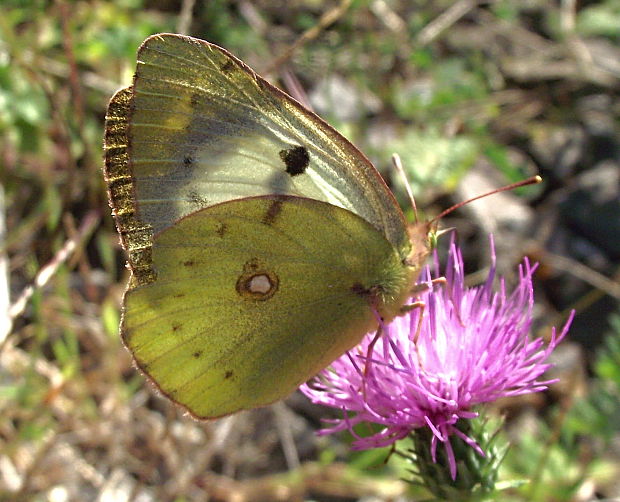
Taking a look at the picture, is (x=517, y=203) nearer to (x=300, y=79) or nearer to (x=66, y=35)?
(x=300, y=79)

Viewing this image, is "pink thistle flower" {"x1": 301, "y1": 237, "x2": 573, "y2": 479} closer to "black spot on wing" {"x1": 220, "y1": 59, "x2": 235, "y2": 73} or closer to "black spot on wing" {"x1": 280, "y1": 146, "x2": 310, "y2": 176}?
"black spot on wing" {"x1": 280, "y1": 146, "x2": 310, "y2": 176}

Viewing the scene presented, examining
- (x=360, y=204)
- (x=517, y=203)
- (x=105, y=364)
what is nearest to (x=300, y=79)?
(x=517, y=203)

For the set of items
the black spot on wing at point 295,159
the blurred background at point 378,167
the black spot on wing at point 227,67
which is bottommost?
the blurred background at point 378,167

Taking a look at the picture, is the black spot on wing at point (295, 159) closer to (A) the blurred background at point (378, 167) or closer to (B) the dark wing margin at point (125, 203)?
(B) the dark wing margin at point (125, 203)

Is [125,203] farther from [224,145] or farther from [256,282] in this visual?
[256,282]

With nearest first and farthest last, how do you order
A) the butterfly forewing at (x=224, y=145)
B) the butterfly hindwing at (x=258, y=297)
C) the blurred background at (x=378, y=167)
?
the butterfly forewing at (x=224, y=145)
the butterfly hindwing at (x=258, y=297)
the blurred background at (x=378, y=167)

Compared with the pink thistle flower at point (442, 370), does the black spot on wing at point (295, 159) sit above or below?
above

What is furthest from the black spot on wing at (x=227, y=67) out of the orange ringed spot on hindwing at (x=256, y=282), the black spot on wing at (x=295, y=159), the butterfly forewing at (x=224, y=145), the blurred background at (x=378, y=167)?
the blurred background at (x=378, y=167)
